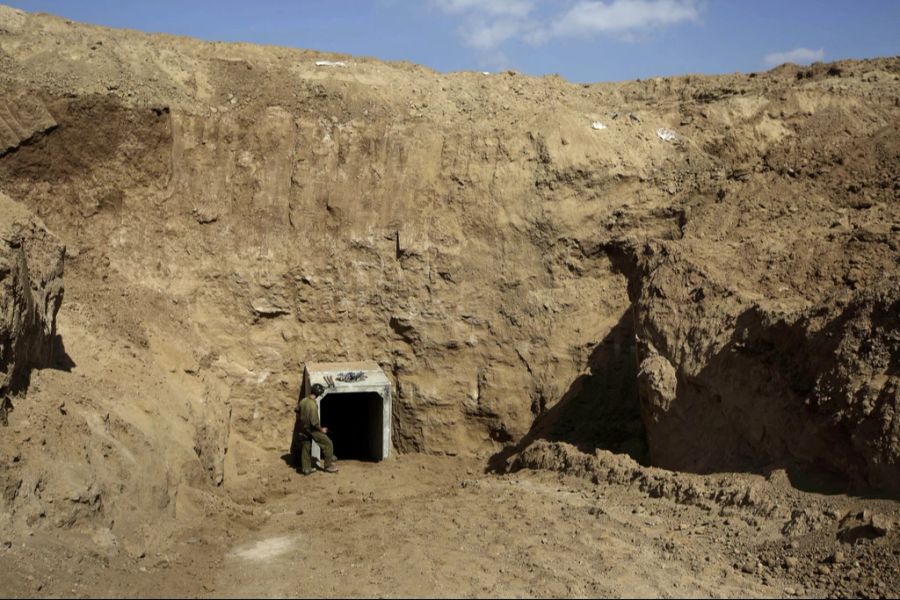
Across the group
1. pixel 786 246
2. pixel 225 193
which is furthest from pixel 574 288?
pixel 225 193

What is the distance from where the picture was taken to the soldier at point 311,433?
1309 cm

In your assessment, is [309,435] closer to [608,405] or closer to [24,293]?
[608,405]

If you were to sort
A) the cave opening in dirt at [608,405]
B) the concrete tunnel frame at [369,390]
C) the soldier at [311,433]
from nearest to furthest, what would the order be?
1. the cave opening in dirt at [608,405]
2. the soldier at [311,433]
3. the concrete tunnel frame at [369,390]

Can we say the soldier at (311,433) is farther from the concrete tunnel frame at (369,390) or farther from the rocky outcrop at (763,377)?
the rocky outcrop at (763,377)

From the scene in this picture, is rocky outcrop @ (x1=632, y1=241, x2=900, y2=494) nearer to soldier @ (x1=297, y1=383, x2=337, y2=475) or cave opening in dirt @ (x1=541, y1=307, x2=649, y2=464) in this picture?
cave opening in dirt @ (x1=541, y1=307, x2=649, y2=464)

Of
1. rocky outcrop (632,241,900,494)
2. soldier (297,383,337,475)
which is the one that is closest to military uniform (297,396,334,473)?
soldier (297,383,337,475)

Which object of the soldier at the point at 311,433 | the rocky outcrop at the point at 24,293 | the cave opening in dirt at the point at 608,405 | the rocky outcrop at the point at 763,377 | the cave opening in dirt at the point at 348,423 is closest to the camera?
the rocky outcrop at the point at 763,377

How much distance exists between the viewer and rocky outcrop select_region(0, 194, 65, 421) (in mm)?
8820

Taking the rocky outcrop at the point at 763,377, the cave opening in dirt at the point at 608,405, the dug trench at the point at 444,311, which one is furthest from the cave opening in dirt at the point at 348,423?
the rocky outcrop at the point at 763,377

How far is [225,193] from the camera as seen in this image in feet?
47.4

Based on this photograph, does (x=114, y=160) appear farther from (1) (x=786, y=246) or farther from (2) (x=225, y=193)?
(1) (x=786, y=246)

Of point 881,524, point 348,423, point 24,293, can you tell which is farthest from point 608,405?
point 24,293

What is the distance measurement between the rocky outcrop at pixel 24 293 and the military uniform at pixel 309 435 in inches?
147

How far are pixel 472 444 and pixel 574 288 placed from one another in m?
2.90
